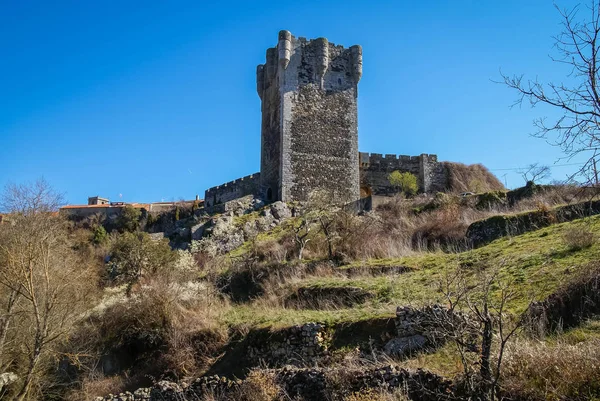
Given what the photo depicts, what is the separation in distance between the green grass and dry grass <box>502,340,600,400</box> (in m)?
1.78

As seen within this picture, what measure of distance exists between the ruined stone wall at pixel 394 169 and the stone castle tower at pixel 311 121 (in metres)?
2.19

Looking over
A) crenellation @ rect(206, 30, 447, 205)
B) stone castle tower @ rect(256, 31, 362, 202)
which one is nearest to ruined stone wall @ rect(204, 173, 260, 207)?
crenellation @ rect(206, 30, 447, 205)

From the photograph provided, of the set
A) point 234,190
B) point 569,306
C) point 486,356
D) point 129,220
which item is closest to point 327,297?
point 569,306

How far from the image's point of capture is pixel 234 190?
1235 inches

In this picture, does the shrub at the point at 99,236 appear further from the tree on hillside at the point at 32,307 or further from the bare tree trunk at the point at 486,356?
the bare tree trunk at the point at 486,356

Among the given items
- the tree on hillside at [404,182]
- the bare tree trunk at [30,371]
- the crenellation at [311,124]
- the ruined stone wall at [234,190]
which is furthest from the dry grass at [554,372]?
the ruined stone wall at [234,190]

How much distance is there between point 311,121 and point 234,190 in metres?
6.72

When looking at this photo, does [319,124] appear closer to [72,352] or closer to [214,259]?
[214,259]

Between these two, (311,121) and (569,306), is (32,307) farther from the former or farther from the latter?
(311,121)

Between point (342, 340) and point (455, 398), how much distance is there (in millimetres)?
3146

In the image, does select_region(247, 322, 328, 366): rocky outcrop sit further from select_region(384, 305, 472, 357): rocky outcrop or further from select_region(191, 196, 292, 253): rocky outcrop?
select_region(191, 196, 292, 253): rocky outcrop

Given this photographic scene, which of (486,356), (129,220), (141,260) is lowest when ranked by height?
(486,356)

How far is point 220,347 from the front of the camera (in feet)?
37.5

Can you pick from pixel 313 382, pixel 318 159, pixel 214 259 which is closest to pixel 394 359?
pixel 313 382
